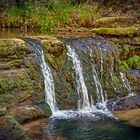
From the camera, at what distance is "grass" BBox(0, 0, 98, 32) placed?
57.1ft

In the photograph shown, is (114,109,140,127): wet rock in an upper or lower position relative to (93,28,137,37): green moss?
lower

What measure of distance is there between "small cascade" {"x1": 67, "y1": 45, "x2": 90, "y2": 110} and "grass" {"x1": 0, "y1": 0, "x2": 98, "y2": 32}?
4007 mm

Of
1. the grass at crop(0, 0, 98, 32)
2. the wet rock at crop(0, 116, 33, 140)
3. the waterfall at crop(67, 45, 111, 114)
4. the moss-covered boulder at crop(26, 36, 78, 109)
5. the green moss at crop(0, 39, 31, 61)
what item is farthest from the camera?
the grass at crop(0, 0, 98, 32)

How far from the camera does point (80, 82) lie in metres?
12.8

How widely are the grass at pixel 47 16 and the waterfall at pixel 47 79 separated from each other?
4662 millimetres

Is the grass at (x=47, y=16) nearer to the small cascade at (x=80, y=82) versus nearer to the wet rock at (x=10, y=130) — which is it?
the small cascade at (x=80, y=82)

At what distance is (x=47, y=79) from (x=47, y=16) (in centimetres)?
630

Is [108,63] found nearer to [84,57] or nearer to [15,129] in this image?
[84,57]

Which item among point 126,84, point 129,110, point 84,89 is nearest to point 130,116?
point 129,110

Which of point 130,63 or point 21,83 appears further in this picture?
point 130,63

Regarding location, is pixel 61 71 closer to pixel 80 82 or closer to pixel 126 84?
pixel 80 82

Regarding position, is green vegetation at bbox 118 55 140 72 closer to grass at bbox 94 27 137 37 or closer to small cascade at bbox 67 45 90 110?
grass at bbox 94 27 137 37

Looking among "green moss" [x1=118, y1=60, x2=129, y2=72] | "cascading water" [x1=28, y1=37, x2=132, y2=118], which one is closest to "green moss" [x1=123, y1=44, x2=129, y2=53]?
"green moss" [x1=118, y1=60, x2=129, y2=72]

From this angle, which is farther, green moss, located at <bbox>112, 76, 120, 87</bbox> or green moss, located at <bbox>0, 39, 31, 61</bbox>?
green moss, located at <bbox>112, 76, 120, 87</bbox>
